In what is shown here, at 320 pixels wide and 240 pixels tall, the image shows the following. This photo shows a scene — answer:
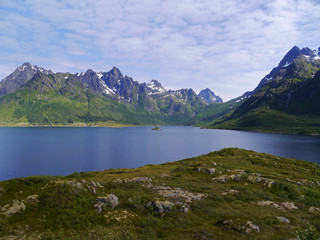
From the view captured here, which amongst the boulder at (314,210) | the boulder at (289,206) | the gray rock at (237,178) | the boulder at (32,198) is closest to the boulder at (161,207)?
the boulder at (32,198)

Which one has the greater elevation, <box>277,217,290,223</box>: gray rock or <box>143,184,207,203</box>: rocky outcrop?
<box>277,217,290,223</box>: gray rock

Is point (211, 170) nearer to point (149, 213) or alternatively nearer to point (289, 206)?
point (289, 206)

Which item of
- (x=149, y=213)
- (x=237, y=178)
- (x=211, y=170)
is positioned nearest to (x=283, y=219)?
(x=149, y=213)

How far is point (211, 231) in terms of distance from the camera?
70.8ft

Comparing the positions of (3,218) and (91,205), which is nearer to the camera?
(3,218)

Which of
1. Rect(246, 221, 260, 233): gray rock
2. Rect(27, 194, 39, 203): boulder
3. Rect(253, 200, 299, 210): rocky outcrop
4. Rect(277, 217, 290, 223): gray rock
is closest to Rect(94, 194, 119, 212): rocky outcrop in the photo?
Rect(27, 194, 39, 203): boulder

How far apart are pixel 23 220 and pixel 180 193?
22581 mm

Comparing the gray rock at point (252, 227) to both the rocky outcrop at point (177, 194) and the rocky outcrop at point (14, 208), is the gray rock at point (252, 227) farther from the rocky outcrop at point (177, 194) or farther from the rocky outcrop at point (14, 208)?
the rocky outcrop at point (14, 208)

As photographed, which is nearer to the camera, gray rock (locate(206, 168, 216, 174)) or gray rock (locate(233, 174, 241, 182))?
gray rock (locate(233, 174, 241, 182))

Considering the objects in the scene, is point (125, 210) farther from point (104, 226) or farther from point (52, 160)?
point (52, 160)

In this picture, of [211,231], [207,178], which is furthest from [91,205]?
[207,178]

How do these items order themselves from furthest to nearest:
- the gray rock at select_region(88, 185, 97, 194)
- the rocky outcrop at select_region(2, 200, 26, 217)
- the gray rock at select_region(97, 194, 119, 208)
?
the gray rock at select_region(88, 185, 97, 194) → the gray rock at select_region(97, 194, 119, 208) → the rocky outcrop at select_region(2, 200, 26, 217)

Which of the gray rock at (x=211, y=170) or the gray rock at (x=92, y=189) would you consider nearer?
the gray rock at (x=92, y=189)

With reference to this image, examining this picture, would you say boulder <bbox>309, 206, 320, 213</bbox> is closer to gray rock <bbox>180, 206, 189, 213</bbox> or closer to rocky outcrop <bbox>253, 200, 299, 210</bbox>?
rocky outcrop <bbox>253, 200, 299, 210</bbox>
